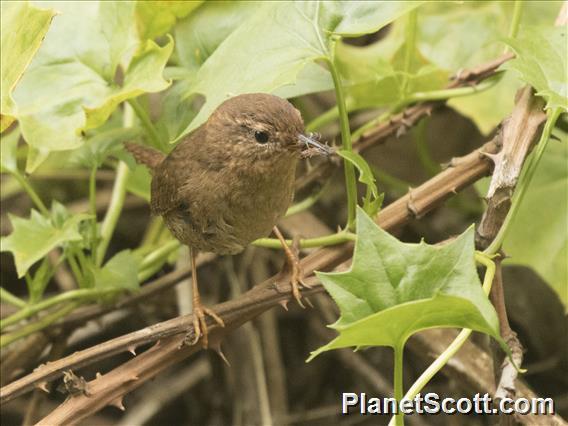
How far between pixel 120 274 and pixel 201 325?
391 millimetres

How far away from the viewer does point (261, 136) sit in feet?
6.77

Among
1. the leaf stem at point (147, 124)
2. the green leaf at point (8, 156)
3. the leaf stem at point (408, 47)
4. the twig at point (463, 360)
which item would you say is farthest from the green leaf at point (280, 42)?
the twig at point (463, 360)

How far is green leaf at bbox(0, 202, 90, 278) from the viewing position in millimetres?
2162

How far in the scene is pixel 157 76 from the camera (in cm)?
207

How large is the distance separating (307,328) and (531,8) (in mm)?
1431

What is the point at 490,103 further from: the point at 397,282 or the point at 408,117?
the point at 397,282

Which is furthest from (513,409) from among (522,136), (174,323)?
(174,323)

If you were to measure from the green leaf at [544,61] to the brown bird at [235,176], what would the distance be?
46 centimetres

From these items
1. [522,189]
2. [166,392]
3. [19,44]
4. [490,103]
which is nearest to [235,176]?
[19,44]

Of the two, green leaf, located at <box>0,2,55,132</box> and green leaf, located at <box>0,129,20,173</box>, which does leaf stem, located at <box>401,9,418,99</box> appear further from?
green leaf, located at <box>0,129,20,173</box>

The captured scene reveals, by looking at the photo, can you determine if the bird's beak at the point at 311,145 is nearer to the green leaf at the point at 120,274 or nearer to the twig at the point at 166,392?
the green leaf at the point at 120,274

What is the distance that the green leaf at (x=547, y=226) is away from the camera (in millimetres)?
2248

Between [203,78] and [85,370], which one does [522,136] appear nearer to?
[203,78]

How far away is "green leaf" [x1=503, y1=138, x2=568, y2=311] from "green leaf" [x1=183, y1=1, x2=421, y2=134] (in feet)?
2.31
